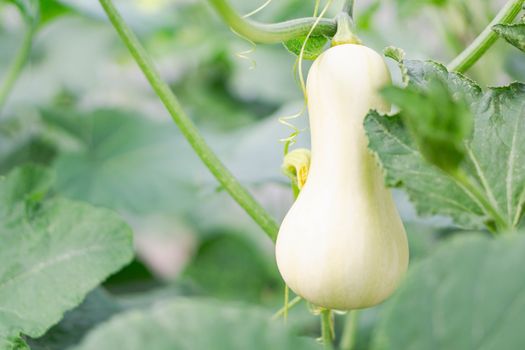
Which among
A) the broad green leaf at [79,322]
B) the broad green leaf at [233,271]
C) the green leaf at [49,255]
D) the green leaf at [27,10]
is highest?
the green leaf at [27,10]

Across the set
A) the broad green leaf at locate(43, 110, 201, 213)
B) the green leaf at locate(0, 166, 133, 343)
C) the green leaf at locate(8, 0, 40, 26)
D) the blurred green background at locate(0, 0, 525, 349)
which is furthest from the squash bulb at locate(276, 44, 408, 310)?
the broad green leaf at locate(43, 110, 201, 213)

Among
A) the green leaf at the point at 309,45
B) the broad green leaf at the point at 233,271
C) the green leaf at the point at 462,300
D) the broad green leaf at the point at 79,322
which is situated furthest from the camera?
the broad green leaf at the point at 233,271

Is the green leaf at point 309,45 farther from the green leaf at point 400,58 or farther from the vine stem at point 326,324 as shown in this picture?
the vine stem at point 326,324

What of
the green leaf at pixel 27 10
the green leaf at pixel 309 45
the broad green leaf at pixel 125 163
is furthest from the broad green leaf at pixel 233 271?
the green leaf at pixel 309 45

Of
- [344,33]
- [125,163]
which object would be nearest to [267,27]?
[344,33]

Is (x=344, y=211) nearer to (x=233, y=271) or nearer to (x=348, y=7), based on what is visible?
(x=348, y=7)

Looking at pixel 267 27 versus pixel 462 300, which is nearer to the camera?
pixel 462 300

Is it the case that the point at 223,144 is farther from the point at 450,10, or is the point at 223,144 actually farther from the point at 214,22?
the point at 214,22
